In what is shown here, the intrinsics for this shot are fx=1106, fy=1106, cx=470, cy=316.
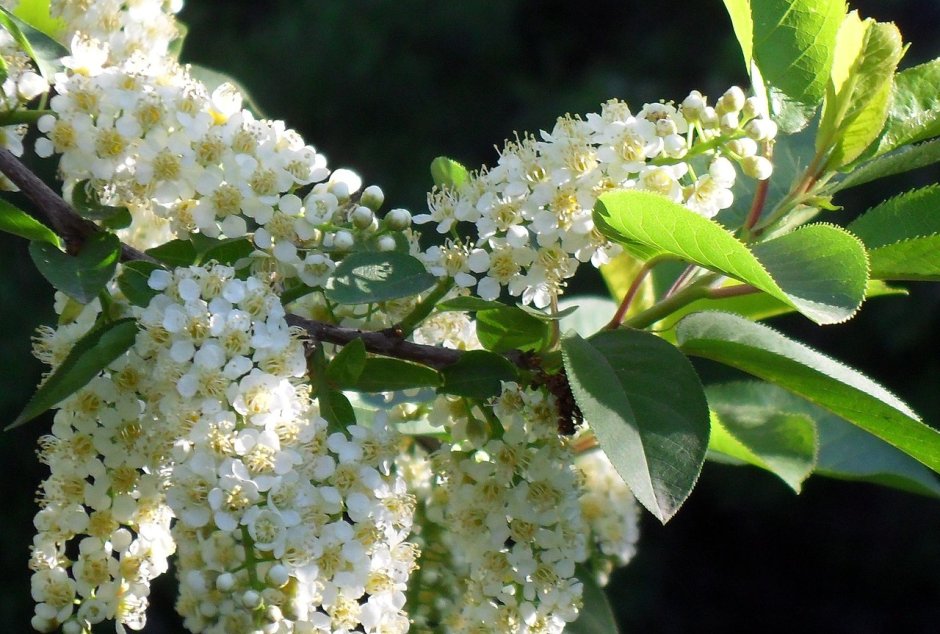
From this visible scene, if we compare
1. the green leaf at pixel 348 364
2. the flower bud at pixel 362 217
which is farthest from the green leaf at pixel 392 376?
the flower bud at pixel 362 217

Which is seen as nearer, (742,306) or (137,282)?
(137,282)

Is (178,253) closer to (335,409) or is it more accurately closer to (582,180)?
(335,409)

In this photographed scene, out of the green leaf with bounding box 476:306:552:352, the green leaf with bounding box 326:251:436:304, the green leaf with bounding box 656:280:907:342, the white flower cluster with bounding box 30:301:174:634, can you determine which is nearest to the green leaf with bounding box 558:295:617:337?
the green leaf with bounding box 656:280:907:342

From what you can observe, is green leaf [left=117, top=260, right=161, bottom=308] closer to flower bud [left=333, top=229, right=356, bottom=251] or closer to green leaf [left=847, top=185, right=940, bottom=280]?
flower bud [left=333, top=229, right=356, bottom=251]

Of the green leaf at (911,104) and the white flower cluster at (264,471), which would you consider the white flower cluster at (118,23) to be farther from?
the green leaf at (911,104)

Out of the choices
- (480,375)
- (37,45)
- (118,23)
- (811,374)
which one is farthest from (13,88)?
(811,374)

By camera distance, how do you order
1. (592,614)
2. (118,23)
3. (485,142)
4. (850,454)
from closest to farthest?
(118,23) → (592,614) → (850,454) → (485,142)

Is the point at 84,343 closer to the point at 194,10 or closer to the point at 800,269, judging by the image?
the point at 800,269
